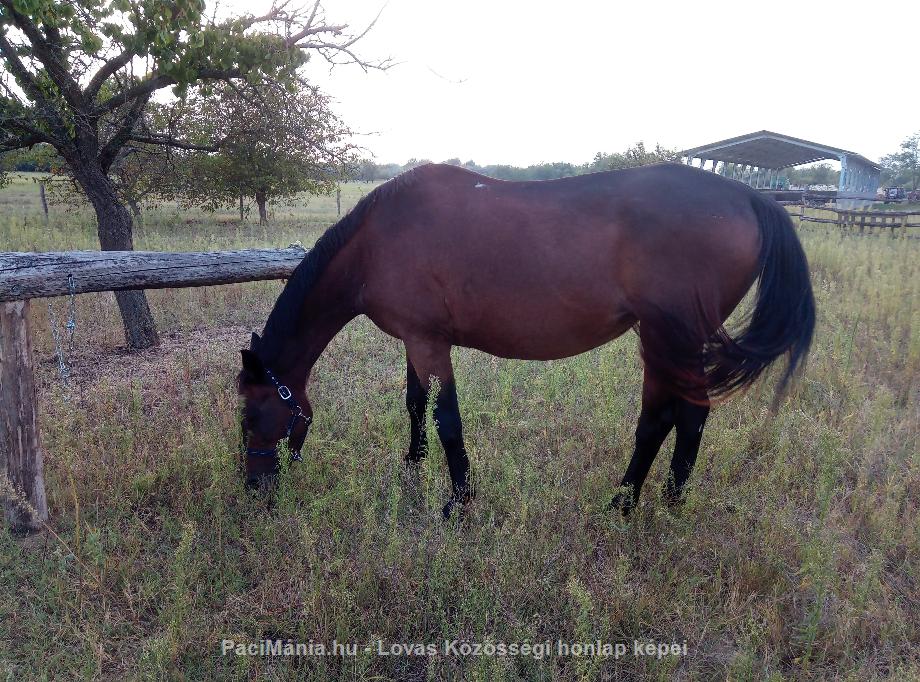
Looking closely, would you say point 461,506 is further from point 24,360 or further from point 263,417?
point 24,360

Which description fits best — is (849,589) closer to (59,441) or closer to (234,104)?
(59,441)

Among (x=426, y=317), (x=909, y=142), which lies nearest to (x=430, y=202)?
(x=426, y=317)

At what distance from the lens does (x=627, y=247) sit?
2.95m

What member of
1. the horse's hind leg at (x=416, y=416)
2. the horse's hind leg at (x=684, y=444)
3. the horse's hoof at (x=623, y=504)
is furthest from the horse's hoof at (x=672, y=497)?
the horse's hind leg at (x=416, y=416)

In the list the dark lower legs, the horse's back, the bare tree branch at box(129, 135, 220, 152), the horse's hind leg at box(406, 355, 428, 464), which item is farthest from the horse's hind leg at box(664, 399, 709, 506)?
the bare tree branch at box(129, 135, 220, 152)

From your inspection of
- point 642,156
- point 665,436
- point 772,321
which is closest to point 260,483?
point 665,436

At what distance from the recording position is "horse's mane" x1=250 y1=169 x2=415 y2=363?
3.38 meters

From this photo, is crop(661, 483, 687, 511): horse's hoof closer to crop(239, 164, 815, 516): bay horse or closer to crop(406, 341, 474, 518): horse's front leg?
crop(239, 164, 815, 516): bay horse

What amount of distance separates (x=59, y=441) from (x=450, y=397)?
2794 millimetres

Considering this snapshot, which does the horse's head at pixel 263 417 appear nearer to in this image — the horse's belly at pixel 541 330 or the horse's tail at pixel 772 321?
the horse's belly at pixel 541 330

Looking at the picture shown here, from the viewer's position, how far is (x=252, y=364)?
3.28 m

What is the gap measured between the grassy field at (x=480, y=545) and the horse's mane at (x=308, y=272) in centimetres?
79

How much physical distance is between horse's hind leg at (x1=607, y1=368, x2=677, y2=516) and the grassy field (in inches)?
5.3

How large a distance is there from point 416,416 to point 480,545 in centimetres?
113
